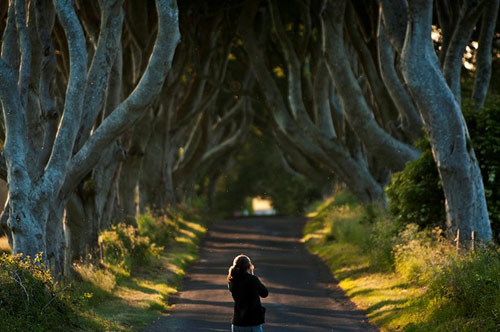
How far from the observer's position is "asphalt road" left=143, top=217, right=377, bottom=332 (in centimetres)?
1391

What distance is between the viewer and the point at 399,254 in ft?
57.0

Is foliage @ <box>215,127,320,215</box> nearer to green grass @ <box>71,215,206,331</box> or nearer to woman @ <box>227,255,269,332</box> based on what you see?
green grass @ <box>71,215,206,331</box>

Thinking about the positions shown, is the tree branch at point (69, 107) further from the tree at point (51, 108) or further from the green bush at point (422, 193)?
the green bush at point (422, 193)

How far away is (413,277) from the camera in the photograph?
1574 centimetres

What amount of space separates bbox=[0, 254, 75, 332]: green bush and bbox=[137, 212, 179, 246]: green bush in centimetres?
1319

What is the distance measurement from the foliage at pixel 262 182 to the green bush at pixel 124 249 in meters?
34.7

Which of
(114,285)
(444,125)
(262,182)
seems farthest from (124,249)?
(262,182)

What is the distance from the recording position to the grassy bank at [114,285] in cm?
1086

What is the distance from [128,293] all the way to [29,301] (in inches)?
228

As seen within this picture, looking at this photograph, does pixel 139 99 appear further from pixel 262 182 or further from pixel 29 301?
pixel 262 182

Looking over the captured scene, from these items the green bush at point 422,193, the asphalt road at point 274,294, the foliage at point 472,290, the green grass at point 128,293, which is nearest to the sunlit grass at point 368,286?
the asphalt road at point 274,294

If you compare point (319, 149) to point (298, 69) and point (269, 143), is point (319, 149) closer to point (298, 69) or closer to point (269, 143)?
point (298, 69)

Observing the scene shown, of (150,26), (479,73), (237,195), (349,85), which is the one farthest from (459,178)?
(237,195)

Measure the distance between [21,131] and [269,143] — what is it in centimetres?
4483
